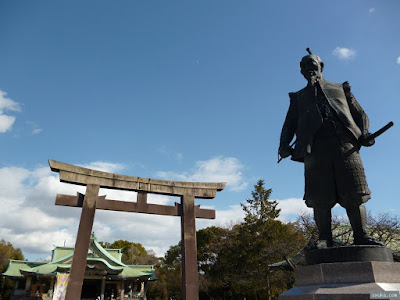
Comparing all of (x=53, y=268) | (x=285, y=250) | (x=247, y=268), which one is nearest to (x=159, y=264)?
(x=53, y=268)

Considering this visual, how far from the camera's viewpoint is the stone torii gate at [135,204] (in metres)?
7.10

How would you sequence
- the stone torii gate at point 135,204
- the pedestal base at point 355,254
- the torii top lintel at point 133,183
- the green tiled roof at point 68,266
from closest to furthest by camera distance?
the pedestal base at point 355,254 < the stone torii gate at point 135,204 < the torii top lintel at point 133,183 < the green tiled roof at point 68,266

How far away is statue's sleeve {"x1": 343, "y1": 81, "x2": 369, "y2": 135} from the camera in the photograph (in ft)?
12.7

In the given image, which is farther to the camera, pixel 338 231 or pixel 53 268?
pixel 53 268

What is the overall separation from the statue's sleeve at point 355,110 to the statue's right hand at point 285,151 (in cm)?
94

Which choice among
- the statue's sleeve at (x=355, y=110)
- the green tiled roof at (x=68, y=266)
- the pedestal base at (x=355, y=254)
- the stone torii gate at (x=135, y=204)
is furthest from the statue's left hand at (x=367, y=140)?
the green tiled roof at (x=68, y=266)

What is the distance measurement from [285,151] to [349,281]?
183 cm

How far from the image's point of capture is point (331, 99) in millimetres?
3857

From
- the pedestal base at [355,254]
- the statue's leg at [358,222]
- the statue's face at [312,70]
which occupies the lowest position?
the pedestal base at [355,254]

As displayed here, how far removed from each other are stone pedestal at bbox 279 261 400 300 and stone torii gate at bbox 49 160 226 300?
5082mm

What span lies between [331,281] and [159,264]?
39.4 metres

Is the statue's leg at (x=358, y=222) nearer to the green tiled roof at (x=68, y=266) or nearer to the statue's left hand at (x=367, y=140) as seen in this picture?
the statue's left hand at (x=367, y=140)

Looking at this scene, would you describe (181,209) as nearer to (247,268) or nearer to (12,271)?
(247,268)

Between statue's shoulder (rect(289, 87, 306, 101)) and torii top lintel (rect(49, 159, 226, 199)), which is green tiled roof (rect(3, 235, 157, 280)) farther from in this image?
statue's shoulder (rect(289, 87, 306, 101))
